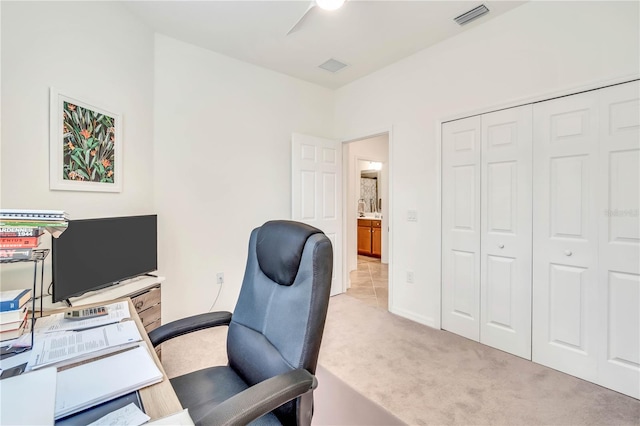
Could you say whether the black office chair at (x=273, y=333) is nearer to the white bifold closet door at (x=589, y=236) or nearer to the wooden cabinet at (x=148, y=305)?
the wooden cabinet at (x=148, y=305)

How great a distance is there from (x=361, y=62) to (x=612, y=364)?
3.34 m

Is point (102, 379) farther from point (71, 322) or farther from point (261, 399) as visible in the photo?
point (71, 322)

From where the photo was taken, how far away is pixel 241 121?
3221 millimetres

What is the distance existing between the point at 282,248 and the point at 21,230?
848 millimetres

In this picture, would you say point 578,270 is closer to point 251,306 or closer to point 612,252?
point 612,252

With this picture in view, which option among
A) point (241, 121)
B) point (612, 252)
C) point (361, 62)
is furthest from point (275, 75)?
point (612, 252)

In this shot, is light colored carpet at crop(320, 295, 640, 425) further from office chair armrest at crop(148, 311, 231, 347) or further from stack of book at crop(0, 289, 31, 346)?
stack of book at crop(0, 289, 31, 346)

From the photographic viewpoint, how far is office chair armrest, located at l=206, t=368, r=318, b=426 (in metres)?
0.77

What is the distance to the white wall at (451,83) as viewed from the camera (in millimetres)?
1984

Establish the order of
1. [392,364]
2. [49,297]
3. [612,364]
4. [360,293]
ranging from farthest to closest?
[360,293] → [392,364] → [612,364] → [49,297]

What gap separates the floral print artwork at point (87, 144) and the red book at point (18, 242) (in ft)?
3.63

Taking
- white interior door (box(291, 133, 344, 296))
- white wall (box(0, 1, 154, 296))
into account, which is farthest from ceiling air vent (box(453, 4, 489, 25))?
white wall (box(0, 1, 154, 296))

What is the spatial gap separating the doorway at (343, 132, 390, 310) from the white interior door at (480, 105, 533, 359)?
3.99 ft

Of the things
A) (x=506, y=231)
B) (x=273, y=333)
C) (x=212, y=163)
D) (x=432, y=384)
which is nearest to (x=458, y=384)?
(x=432, y=384)
